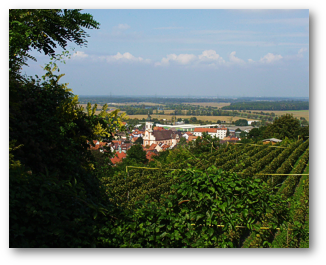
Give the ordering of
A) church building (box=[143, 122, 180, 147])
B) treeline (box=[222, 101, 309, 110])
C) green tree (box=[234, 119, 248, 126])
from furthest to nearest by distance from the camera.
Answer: green tree (box=[234, 119, 248, 126]) < church building (box=[143, 122, 180, 147]) < treeline (box=[222, 101, 309, 110])

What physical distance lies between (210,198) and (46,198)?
1213 millimetres

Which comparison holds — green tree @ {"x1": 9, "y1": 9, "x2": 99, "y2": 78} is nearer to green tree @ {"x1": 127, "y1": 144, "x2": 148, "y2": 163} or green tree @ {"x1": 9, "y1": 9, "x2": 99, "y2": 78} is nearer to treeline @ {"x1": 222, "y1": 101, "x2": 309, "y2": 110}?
treeline @ {"x1": 222, "y1": 101, "x2": 309, "y2": 110}

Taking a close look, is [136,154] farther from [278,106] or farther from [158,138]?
[278,106]

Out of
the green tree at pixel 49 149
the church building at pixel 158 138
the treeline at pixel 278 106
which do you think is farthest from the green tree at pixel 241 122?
the green tree at pixel 49 149

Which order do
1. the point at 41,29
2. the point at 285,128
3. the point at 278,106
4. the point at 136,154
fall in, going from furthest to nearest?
the point at 278,106
the point at 285,128
the point at 136,154
the point at 41,29

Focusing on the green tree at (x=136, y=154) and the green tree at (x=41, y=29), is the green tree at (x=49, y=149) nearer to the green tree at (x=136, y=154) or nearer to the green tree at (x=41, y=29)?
the green tree at (x=41, y=29)

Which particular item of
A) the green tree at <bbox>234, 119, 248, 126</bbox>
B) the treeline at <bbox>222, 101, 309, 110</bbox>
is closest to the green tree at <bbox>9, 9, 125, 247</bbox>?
the treeline at <bbox>222, 101, 309, 110</bbox>

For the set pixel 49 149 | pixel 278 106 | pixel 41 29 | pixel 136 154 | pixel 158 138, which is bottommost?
pixel 136 154

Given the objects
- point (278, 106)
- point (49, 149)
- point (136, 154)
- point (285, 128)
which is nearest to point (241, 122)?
point (278, 106)

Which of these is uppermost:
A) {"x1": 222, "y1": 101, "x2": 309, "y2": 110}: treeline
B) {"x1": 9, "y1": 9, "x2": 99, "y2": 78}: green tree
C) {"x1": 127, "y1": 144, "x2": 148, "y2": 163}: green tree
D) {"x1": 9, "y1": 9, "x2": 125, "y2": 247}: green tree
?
{"x1": 222, "y1": 101, "x2": 309, "y2": 110}: treeline
